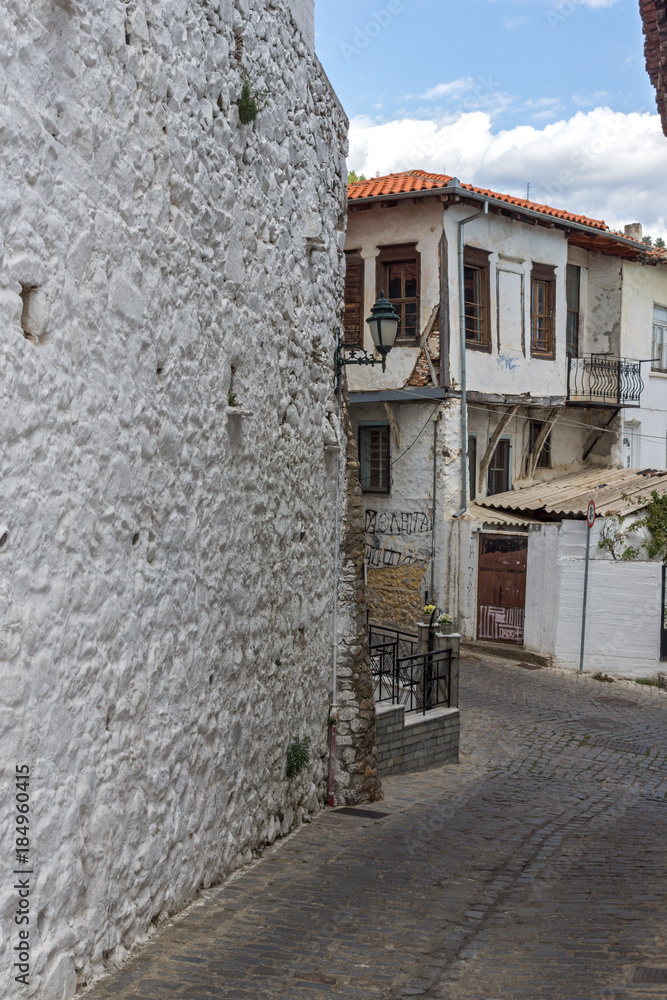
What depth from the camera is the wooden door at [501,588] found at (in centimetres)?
1839

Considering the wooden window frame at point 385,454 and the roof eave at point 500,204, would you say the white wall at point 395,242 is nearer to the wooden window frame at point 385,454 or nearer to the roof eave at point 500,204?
the roof eave at point 500,204

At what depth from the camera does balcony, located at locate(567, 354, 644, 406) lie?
2194 centimetres

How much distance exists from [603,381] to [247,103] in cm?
1710

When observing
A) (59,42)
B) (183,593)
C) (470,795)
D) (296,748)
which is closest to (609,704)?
(470,795)

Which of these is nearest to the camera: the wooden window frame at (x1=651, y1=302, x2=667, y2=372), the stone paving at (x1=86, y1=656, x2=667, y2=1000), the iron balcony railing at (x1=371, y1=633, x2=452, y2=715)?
the stone paving at (x1=86, y1=656, x2=667, y2=1000)

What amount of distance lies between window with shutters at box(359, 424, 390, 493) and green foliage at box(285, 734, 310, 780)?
12126 mm

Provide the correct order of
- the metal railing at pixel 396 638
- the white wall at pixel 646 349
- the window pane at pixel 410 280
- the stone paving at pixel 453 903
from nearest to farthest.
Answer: the stone paving at pixel 453 903, the metal railing at pixel 396 638, the window pane at pixel 410 280, the white wall at pixel 646 349

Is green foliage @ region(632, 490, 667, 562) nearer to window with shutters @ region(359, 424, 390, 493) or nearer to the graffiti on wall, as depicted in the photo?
the graffiti on wall

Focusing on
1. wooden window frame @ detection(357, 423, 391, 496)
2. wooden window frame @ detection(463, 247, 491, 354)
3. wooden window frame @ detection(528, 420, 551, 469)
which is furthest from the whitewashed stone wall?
wooden window frame @ detection(528, 420, 551, 469)

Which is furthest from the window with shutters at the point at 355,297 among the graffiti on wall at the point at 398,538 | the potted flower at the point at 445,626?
the potted flower at the point at 445,626

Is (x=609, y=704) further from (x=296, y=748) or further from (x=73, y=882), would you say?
(x=73, y=882)

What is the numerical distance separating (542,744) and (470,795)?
9.06ft

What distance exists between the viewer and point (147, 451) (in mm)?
5301

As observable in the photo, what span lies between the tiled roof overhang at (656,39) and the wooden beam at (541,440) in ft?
43.1
